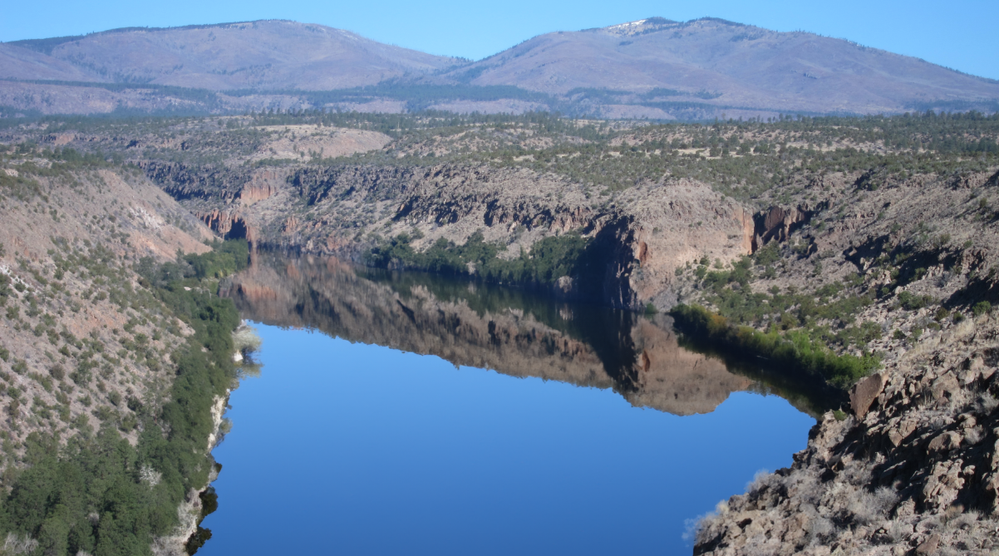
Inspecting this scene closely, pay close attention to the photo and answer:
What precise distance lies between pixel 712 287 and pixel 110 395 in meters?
36.8

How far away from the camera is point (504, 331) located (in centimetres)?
5897

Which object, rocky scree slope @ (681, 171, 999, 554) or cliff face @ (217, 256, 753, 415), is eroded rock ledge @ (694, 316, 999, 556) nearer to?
rocky scree slope @ (681, 171, 999, 554)

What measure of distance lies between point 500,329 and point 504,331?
0.65m

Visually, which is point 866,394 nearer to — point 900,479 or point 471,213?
point 900,479

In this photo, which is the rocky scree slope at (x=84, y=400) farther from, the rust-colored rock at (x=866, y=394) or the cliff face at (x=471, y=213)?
the cliff face at (x=471, y=213)

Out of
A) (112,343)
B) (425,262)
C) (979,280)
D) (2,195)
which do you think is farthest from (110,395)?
(425,262)

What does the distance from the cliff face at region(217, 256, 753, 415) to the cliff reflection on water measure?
63mm

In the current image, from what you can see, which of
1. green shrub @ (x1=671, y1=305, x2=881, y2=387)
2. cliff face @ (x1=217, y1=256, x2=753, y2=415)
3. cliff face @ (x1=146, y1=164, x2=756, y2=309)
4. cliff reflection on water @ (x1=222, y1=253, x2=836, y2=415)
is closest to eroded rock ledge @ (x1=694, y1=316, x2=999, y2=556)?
green shrub @ (x1=671, y1=305, x2=881, y2=387)

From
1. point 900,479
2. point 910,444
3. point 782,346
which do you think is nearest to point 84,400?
point 900,479

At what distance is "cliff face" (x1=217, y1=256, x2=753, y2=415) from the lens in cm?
4675

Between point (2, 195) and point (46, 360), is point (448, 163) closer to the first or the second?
point (2, 195)

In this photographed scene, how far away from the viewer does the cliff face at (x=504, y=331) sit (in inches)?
1841

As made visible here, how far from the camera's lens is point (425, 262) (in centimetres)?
8306

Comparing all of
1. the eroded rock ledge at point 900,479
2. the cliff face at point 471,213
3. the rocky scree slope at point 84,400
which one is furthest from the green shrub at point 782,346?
the rocky scree slope at point 84,400
